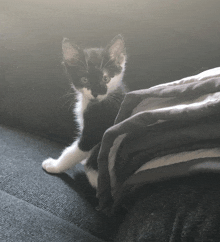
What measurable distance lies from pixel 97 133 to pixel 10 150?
0.37m

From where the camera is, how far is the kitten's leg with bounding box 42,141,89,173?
2.76ft

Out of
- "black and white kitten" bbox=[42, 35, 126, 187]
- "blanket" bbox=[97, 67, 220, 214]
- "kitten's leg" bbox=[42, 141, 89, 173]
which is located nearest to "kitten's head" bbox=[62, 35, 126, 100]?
"black and white kitten" bbox=[42, 35, 126, 187]

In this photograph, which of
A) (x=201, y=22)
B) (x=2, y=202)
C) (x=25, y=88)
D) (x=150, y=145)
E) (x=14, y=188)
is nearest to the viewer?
(x=150, y=145)

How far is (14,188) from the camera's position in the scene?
2.33 ft

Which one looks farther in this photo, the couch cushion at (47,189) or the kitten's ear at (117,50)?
the kitten's ear at (117,50)

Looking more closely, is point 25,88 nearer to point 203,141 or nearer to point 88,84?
point 88,84

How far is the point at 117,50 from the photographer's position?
1007 mm

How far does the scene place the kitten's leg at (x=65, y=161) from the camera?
0.84 m

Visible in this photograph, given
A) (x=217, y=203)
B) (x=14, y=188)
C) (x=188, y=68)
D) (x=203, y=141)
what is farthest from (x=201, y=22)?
(x=14, y=188)

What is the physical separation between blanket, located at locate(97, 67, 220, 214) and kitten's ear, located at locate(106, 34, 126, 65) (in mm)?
509

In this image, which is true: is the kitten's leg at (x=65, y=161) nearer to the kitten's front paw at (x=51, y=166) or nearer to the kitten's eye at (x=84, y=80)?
the kitten's front paw at (x=51, y=166)

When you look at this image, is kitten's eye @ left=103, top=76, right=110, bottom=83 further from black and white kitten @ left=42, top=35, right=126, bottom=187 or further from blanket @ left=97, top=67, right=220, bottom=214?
blanket @ left=97, top=67, right=220, bottom=214

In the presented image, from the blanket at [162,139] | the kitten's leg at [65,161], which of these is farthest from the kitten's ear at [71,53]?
the blanket at [162,139]

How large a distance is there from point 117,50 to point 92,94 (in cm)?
24
